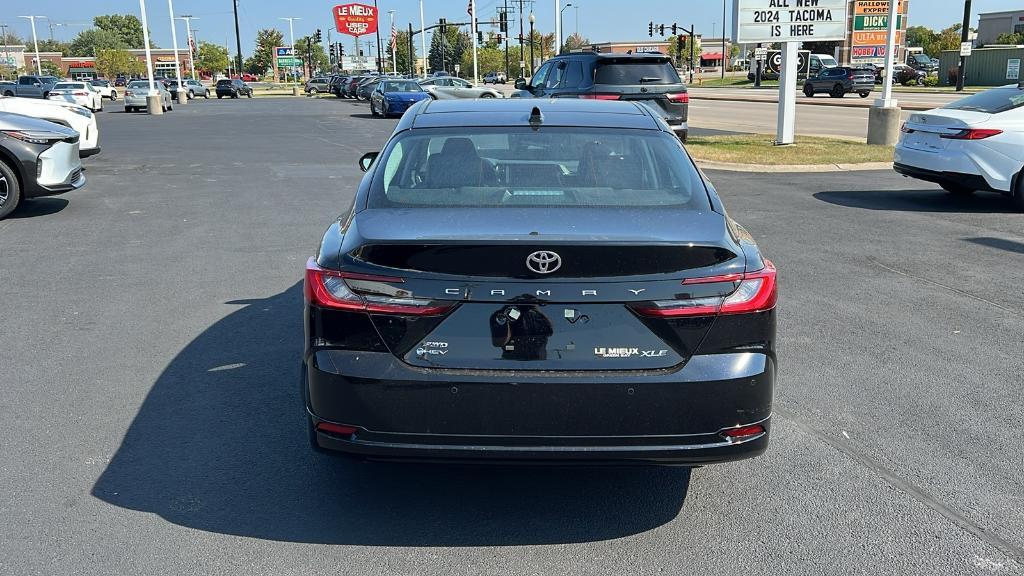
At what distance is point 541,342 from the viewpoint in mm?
3275

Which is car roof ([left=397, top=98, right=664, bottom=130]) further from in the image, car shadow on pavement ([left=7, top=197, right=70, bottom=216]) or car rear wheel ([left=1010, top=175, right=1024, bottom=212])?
car shadow on pavement ([left=7, top=197, right=70, bottom=216])

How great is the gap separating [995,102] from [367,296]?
33.8ft

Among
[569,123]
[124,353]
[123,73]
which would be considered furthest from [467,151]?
[123,73]

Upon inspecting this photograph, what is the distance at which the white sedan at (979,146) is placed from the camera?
34.9 feet

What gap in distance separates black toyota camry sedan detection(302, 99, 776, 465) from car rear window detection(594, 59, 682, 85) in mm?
14244

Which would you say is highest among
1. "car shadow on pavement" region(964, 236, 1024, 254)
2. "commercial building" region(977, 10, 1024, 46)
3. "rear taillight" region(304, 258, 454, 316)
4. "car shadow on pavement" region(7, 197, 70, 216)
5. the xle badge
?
"commercial building" region(977, 10, 1024, 46)

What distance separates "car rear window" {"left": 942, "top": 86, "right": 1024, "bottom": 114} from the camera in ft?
35.7

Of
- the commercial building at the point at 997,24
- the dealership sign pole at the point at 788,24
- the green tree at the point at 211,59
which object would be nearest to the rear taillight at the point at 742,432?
the dealership sign pole at the point at 788,24

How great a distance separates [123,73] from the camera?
146m

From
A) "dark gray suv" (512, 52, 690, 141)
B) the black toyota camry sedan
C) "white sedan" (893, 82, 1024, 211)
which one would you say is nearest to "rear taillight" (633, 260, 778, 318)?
the black toyota camry sedan

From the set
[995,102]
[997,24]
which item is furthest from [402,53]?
[995,102]

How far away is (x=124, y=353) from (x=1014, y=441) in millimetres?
5124

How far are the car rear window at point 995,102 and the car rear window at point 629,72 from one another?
6.57m

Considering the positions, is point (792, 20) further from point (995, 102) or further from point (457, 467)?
point (457, 467)
